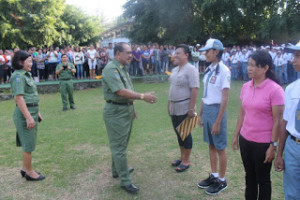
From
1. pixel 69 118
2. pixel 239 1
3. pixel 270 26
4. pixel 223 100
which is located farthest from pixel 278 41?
pixel 223 100

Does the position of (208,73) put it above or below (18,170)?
→ above

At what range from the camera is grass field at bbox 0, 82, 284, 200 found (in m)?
3.54

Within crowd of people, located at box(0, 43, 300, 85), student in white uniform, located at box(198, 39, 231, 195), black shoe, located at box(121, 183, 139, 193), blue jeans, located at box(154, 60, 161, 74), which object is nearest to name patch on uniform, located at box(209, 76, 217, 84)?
student in white uniform, located at box(198, 39, 231, 195)

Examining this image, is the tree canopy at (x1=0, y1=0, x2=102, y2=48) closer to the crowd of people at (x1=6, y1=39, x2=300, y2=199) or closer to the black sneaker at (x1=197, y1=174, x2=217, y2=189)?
the crowd of people at (x1=6, y1=39, x2=300, y2=199)

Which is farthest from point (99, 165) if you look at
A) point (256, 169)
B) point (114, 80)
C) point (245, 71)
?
point (245, 71)

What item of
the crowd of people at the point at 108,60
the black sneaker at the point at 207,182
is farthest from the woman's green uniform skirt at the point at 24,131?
the crowd of people at the point at 108,60

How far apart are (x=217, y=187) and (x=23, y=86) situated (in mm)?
3144

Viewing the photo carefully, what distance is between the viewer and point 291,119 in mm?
2209

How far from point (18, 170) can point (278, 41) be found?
22.2m

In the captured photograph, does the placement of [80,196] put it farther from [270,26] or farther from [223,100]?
[270,26]

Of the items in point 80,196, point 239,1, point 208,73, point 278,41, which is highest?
point 239,1

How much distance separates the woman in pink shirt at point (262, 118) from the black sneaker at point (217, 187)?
0.81m

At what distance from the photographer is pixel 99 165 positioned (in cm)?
442

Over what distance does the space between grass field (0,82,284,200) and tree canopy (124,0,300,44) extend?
16316mm
